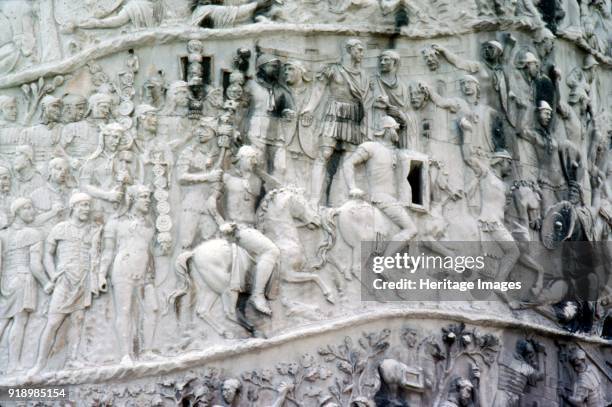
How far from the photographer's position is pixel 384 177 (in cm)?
1395

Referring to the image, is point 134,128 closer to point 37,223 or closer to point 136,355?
point 37,223

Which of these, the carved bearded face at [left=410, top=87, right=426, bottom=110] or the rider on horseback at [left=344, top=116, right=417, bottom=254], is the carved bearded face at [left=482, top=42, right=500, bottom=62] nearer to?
the carved bearded face at [left=410, top=87, right=426, bottom=110]

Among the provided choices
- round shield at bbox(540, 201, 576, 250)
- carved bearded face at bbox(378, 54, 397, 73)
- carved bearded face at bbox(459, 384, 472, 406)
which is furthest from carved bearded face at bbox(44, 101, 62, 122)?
round shield at bbox(540, 201, 576, 250)

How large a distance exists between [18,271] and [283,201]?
8.88 ft

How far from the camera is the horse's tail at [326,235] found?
44.5 feet

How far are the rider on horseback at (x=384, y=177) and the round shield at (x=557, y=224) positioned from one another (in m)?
1.68

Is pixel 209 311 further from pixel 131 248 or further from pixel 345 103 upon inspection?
pixel 345 103

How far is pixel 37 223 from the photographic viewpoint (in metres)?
13.4

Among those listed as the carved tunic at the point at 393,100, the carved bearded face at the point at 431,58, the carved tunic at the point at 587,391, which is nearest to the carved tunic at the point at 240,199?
the carved tunic at the point at 393,100

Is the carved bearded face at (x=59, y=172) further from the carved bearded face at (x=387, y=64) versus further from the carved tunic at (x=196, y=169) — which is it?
the carved bearded face at (x=387, y=64)

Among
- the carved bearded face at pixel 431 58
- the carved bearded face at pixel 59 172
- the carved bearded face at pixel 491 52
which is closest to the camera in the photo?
the carved bearded face at pixel 59 172

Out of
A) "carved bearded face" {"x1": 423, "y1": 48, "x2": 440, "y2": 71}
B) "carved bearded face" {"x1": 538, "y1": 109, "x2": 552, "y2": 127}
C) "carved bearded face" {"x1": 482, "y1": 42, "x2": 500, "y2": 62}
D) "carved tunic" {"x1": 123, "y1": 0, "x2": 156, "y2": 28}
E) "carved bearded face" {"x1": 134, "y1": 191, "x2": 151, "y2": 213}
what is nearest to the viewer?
"carved bearded face" {"x1": 134, "y1": 191, "x2": 151, "y2": 213}

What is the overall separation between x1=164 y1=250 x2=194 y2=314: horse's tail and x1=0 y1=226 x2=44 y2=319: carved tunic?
134cm

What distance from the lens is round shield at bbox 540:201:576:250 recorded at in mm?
14633
